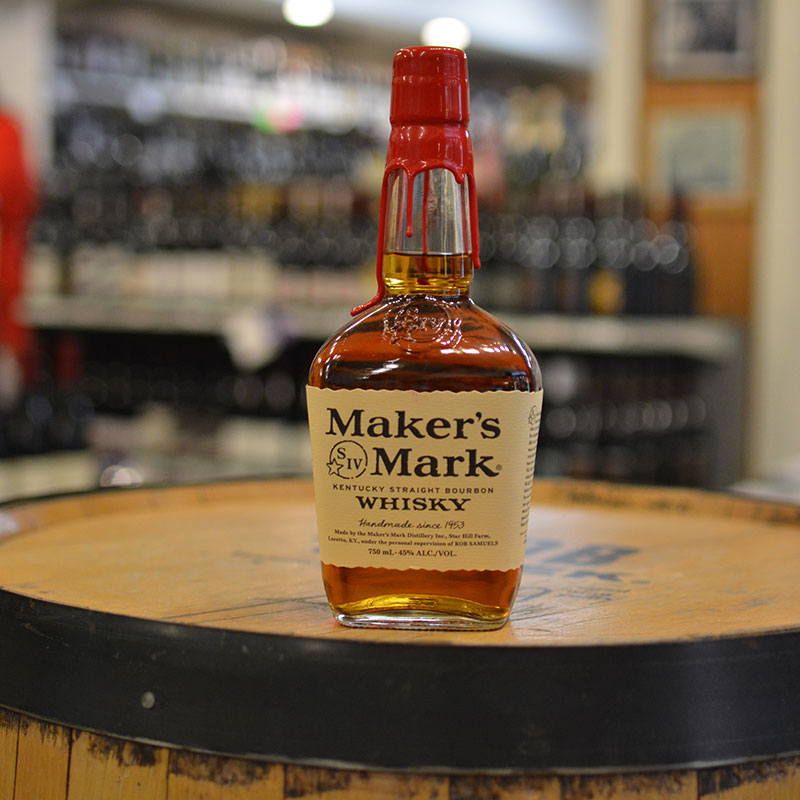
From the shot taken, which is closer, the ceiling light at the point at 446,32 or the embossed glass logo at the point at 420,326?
the embossed glass logo at the point at 420,326

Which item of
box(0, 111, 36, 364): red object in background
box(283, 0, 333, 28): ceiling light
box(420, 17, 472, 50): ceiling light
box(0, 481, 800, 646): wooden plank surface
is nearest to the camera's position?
box(0, 481, 800, 646): wooden plank surface

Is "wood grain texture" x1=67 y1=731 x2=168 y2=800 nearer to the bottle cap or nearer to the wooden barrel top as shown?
the wooden barrel top

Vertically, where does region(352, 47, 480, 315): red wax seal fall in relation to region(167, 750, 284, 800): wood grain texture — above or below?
above

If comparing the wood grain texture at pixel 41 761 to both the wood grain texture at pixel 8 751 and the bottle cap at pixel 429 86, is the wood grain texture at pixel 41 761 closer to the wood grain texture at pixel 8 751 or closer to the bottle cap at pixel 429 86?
the wood grain texture at pixel 8 751

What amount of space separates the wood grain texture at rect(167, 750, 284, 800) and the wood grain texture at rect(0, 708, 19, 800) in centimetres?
11

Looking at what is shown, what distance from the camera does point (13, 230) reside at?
4.03 m

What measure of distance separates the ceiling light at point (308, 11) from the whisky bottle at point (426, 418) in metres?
4.60

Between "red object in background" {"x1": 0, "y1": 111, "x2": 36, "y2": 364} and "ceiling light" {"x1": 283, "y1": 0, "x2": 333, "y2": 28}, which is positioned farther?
"ceiling light" {"x1": 283, "y1": 0, "x2": 333, "y2": 28}

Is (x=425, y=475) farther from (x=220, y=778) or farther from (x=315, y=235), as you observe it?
(x=315, y=235)

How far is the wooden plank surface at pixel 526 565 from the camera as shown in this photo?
0.73 meters

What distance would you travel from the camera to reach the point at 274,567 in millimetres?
903

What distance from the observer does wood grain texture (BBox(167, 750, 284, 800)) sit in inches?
25.1

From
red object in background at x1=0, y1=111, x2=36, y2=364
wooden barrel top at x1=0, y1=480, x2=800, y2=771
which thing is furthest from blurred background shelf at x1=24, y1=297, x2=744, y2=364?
wooden barrel top at x1=0, y1=480, x2=800, y2=771

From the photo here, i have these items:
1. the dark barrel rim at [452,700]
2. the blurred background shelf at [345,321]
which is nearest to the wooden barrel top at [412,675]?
the dark barrel rim at [452,700]
